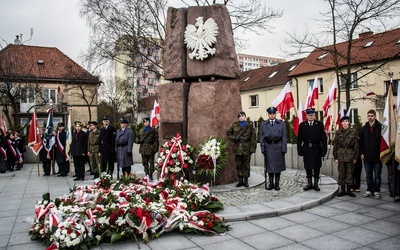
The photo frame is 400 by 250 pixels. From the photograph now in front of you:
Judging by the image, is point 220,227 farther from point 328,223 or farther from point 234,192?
point 234,192

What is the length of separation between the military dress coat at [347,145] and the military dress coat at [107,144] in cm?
615

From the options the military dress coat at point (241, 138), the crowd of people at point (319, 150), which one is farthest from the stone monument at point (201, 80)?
the crowd of people at point (319, 150)

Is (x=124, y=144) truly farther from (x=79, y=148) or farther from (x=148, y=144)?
(x=79, y=148)

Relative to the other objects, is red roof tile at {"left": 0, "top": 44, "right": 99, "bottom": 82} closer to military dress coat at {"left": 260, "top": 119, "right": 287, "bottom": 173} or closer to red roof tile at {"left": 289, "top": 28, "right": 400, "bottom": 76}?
red roof tile at {"left": 289, "top": 28, "right": 400, "bottom": 76}

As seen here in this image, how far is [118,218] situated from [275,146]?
4.20m

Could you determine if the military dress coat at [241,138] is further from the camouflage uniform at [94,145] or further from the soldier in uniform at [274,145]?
the camouflage uniform at [94,145]

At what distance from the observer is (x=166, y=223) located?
191 inches

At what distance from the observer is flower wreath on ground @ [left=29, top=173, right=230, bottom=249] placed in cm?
444

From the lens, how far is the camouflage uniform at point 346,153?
709cm

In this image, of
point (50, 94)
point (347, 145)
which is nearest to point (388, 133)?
point (347, 145)

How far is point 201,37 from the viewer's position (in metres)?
8.14

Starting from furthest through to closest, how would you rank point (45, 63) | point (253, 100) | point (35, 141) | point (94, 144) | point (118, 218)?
point (253, 100), point (45, 63), point (35, 141), point (94, 144), point (118, 218)

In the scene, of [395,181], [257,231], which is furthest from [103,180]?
[395,181]

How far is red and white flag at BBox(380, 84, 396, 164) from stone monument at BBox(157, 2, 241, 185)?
3336 mm
